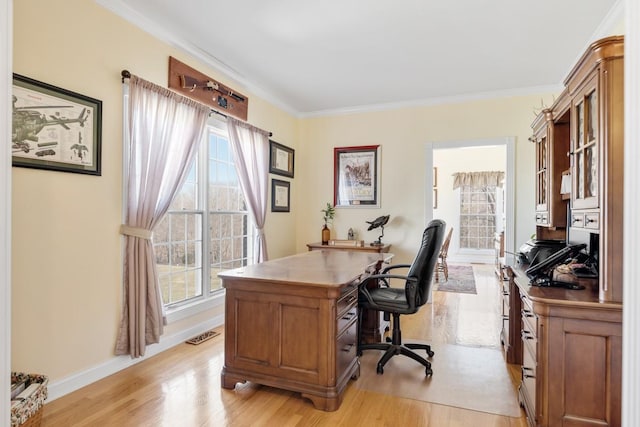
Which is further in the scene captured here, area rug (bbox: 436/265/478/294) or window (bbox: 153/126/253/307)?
area rug (bbox: 436/265/478/294)

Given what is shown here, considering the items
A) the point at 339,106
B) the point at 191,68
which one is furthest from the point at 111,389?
the point at 339,106

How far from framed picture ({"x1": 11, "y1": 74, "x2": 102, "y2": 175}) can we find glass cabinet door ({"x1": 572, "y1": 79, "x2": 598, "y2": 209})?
3.04 metres

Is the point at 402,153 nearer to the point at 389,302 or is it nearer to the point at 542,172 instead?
the point at 542,172

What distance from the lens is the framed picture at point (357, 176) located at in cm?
502

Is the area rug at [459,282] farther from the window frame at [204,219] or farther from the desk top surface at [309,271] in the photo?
the window frame at [204,219]

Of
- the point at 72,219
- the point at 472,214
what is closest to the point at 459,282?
the point at 472,214

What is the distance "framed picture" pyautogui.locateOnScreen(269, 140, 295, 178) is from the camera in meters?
4.68

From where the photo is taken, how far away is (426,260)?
255 centimetres

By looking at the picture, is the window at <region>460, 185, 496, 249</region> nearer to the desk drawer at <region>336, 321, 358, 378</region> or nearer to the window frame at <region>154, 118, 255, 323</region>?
the window frame at <region>154, 118, 255, 323</region>

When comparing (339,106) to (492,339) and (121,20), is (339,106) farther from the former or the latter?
(492,339)

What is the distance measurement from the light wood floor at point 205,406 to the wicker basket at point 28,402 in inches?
2.4

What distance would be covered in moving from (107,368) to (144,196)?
4.20 feet

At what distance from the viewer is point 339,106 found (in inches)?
199

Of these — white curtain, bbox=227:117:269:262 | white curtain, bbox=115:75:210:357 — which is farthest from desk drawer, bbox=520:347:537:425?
white curtain, bbox=227:117:269:262
